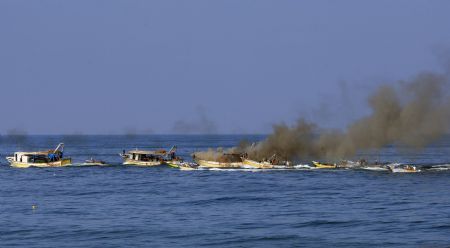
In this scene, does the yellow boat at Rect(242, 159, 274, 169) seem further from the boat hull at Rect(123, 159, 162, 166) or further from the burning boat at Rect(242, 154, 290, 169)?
the boat hull at Rect(123, 159, 162, 166)

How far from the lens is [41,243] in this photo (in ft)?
192

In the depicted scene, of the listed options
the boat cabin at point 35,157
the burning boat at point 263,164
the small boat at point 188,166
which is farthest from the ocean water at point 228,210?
the boat cabin at point 35,157

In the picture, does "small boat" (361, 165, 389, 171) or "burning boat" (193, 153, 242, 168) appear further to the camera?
"burning boat" (193, 153, 242, 168)

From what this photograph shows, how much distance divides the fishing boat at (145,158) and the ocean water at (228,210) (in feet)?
87.9

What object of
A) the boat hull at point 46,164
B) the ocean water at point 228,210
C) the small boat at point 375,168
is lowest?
the ocean water at point 228,210

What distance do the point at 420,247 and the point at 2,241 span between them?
30.2m

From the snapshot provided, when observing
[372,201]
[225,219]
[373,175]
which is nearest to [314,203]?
[372,201]

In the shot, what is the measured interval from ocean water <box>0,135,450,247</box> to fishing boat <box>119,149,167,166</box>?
26804mm

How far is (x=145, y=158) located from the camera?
156125mm

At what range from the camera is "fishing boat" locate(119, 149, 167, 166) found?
504ft

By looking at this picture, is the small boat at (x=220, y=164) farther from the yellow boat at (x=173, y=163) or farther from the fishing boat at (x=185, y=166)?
the yellow boat at (x=173, y=163)

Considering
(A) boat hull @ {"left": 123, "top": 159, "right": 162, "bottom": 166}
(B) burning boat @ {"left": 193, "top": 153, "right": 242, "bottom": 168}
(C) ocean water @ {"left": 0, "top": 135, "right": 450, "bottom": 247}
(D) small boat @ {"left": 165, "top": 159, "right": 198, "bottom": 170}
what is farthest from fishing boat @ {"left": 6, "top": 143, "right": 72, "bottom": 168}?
(B) burning boat @ {"left": 193, "top": 153, "right": 242, "bottom": 168}

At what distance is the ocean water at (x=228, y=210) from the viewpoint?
59438 mm

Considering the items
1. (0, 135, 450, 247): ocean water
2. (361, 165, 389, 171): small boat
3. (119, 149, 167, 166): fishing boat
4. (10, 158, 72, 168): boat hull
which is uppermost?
(119, 149, 167, 166): fishing boat
